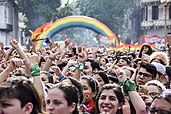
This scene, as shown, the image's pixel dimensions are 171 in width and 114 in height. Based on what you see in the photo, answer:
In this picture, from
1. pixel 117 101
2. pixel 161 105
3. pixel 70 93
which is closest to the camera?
pixel 161 105

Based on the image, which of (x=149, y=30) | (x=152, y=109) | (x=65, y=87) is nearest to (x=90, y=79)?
(x=65, y=87)

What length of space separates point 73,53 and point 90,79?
6218mm

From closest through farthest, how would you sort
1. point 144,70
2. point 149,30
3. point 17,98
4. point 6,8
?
point 17,98, point 144,70, point 6,8, point 149,30

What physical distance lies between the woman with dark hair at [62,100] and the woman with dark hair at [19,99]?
61 cm

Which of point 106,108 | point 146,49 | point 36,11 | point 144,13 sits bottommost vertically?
point 106,108

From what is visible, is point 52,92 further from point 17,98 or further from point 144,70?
point 144,70

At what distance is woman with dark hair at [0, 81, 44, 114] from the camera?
379 cm

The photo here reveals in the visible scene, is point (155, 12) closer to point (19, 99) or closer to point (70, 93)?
point (70, 93)

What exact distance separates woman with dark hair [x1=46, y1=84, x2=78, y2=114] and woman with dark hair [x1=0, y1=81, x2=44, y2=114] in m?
0.61

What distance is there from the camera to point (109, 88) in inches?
215

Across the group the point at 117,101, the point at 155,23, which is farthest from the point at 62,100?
the point at 155,23

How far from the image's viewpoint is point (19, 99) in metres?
3.84

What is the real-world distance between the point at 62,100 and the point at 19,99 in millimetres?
978

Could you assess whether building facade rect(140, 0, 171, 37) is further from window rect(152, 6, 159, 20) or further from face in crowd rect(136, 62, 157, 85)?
face in crowd rect(136, 62, 157, 85)
